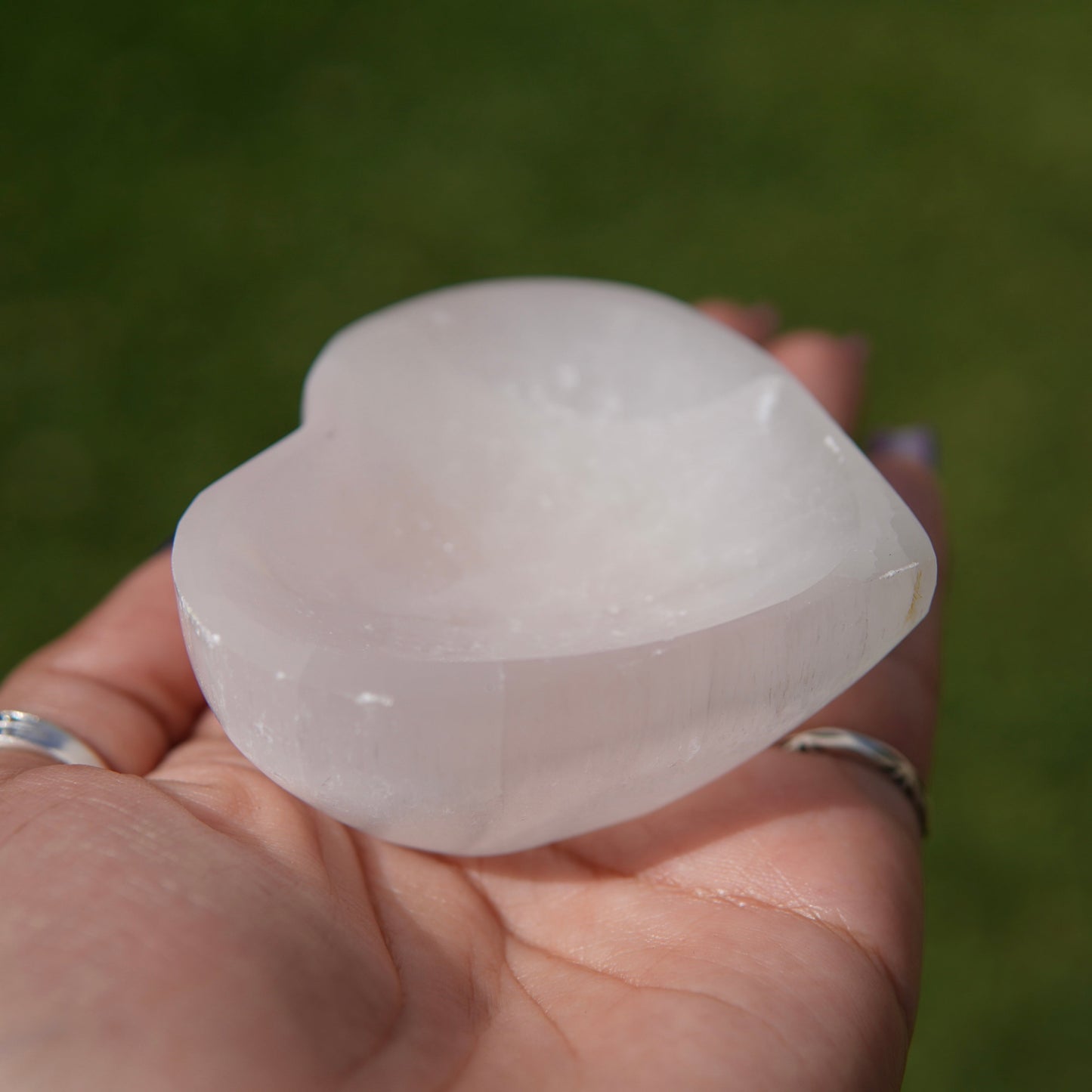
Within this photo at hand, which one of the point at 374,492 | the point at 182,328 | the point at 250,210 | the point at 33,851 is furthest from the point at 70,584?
the point at 33,851

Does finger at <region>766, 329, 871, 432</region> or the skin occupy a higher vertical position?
finger at <region>766, 329, 871, 432</region>

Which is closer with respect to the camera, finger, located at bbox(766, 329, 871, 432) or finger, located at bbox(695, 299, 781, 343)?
finger, located at bbox(766, 329, 871, 432)

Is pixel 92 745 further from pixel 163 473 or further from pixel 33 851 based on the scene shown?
pixel 163 473

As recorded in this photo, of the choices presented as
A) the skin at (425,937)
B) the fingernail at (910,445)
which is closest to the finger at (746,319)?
the fingernail at (910,445)

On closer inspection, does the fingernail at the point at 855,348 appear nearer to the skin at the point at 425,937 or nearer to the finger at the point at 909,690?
the finger at the point at 909,690

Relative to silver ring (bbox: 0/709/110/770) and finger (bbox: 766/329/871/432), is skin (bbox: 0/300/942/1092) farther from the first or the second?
finger (bbox: 766/329/871/432)

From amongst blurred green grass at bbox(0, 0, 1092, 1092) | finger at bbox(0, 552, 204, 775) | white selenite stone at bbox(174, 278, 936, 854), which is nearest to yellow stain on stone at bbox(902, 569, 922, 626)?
white selenite stone at bbox(174, 278, 936, 854)

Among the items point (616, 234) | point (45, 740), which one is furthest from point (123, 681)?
point (616, 234)
